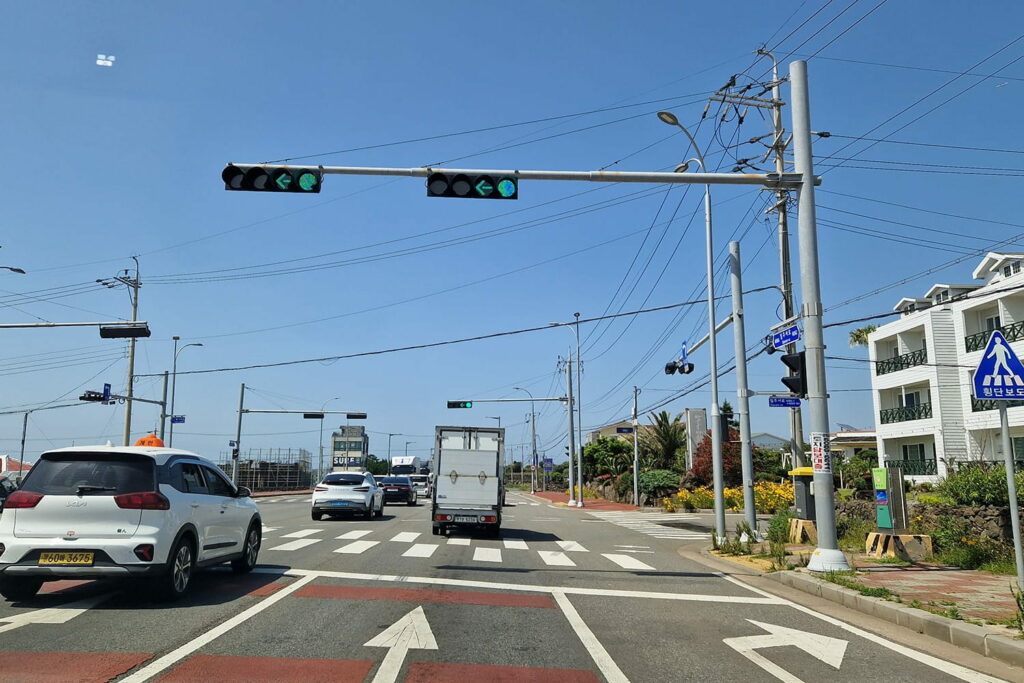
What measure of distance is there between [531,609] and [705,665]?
288cm

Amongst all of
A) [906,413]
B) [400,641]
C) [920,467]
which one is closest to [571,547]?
[400,641]

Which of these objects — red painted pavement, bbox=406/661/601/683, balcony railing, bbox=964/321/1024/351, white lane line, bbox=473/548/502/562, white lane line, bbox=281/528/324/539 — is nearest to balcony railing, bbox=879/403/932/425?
balcony railing, bbox=964/321/1024/351

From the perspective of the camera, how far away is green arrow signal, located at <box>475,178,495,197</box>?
12.2 metres

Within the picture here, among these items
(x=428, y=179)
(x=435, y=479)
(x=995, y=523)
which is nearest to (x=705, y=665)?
(x=428, y=179)

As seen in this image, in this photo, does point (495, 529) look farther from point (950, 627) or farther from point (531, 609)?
point (950, 627)

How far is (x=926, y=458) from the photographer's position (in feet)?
129

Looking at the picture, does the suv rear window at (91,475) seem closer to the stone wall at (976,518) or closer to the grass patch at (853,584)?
the grass patch at (853,584)

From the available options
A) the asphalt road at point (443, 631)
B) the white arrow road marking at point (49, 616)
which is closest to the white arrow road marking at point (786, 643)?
the asphalt road at point (443, 631)

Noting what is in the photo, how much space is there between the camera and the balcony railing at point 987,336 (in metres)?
31.5

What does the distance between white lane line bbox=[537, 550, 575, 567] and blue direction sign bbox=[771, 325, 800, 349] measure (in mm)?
6003

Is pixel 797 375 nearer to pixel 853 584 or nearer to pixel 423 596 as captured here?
pixel 853 584

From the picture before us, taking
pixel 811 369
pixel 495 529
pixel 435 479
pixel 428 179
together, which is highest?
pixel 428 179

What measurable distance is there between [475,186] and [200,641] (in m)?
7.72

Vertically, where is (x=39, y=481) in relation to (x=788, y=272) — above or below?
below
